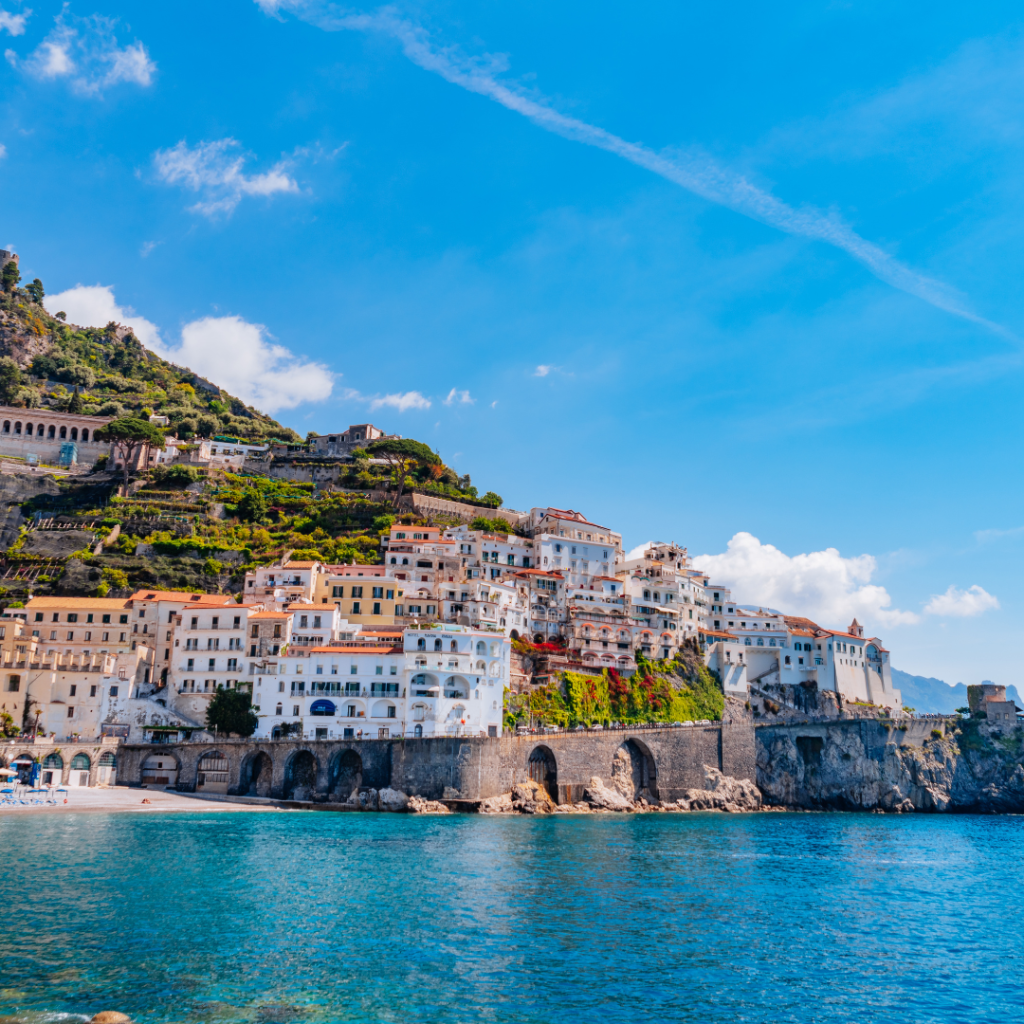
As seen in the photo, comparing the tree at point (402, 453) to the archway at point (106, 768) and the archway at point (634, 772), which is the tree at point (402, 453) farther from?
the archway at point (106, 768)

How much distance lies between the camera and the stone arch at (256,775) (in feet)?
202

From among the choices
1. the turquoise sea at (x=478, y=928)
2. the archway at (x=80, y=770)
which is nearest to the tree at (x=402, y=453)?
the archway at (x=80, y=770)

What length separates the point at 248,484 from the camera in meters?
99.2

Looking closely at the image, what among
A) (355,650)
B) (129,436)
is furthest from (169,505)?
(355,650)

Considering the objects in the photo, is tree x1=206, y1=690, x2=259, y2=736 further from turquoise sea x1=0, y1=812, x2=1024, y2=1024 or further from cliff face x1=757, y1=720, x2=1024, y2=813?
cliff face x1=757, y1=720, x2=1024, y2=813

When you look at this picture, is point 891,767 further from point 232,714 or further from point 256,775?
point 232,714

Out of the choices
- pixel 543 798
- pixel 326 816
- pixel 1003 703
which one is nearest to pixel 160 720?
pixel 326 816

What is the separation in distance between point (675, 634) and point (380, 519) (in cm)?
3263

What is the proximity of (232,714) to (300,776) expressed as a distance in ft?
21.3

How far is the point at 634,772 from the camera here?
74938 millimetres

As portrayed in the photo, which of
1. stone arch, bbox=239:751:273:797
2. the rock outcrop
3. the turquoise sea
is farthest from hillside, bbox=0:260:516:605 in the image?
the rock outcrop

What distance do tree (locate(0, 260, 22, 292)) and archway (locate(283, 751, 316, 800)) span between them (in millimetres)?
104539

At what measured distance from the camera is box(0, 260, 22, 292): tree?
133m

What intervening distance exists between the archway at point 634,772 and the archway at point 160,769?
1298 inches
